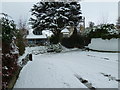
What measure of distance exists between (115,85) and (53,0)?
2479 cm

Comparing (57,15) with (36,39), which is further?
(36,39)

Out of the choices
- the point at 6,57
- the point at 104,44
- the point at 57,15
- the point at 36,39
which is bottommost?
the point at 36,39

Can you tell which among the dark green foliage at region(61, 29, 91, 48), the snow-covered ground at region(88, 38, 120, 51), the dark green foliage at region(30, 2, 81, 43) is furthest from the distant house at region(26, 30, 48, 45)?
the snow-covered ground at region(88, 38, 120, 51)

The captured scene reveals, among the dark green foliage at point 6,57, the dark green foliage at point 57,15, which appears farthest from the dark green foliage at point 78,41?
the dark green foliage at point 6,57

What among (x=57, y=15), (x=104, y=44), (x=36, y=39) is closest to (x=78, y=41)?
(x=104, y=44)

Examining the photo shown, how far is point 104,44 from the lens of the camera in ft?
64.7

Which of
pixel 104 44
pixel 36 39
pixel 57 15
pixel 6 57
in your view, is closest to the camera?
pixel 6 57

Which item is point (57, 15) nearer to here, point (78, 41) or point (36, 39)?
point (78, 41)

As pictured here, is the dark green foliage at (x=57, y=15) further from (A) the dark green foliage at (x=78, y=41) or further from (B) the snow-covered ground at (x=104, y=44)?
(B) the snow-covered ground at (x=104, y=44)

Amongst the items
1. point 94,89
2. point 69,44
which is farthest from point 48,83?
point 69,44

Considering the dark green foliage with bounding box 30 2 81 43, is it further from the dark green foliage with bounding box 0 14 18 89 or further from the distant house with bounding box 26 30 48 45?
the dark green foliage with bounding box 0 14 18 89

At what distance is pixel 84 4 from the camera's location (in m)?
28.5

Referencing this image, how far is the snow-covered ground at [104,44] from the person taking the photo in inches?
723

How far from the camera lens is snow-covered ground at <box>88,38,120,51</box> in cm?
1836
